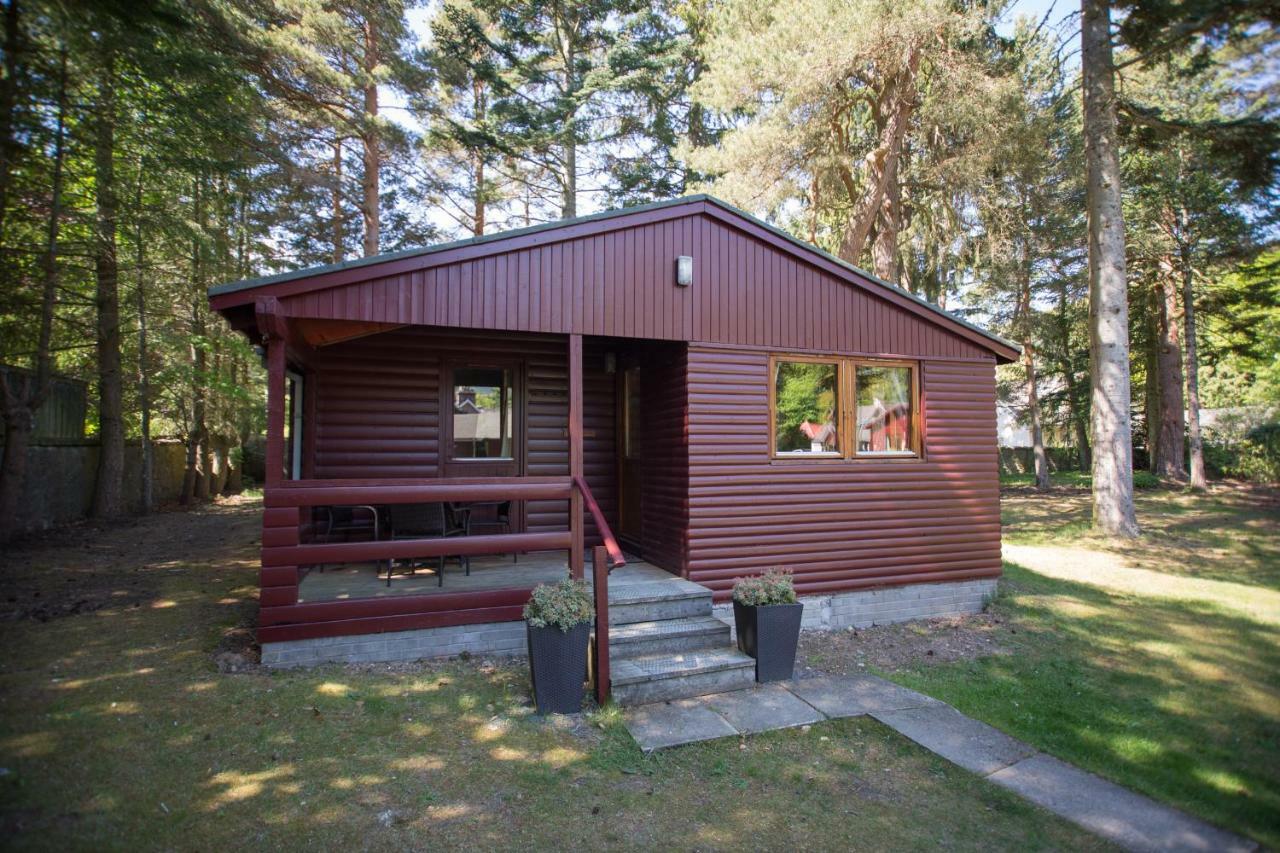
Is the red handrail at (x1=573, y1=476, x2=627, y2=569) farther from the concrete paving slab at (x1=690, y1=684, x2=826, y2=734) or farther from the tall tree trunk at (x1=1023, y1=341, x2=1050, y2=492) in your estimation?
the tall tree trunk at (x1=1023, y1=341, x2=1050, y2=492)

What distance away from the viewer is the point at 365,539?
7039 millimetres

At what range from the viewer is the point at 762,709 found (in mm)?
4445

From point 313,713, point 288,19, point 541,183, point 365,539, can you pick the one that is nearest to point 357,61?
point 288,19

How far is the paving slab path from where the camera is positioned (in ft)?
9.89

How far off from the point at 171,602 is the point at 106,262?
21.8 feet

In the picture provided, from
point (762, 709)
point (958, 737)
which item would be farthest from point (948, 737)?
point (762, 709)

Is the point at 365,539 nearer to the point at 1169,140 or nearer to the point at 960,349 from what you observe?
the point at 960,349

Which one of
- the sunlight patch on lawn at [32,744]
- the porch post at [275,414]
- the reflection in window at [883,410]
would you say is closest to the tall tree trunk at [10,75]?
the porch post at [275,414]

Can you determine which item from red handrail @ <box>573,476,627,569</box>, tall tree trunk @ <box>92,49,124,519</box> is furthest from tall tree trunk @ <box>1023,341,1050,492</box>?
tall tree trunk @ <box>92,49,124,519</box>

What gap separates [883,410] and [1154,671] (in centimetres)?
322

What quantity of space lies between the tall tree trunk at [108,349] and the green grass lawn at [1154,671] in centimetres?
1150

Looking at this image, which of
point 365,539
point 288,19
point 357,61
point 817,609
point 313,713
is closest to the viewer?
point 313,713

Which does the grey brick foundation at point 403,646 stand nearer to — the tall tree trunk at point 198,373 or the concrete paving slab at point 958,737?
the concrete paving slab at point 958,737

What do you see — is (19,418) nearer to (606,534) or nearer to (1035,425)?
(606,534)
